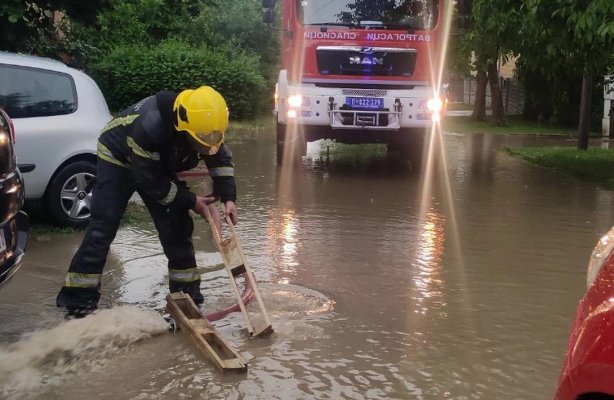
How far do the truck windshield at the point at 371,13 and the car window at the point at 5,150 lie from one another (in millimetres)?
7940

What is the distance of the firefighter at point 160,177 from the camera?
4.63m

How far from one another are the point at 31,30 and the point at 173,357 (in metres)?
7.21

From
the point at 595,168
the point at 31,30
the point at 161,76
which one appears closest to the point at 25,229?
the point at 31,30

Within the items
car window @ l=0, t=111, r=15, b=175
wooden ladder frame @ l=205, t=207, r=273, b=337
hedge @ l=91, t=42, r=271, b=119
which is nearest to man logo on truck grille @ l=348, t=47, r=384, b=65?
wooden ladder frame @ l=205, t=207, r=273, b=337

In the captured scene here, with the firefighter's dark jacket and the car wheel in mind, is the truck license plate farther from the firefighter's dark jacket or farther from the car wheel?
the firefighter's dark jacket

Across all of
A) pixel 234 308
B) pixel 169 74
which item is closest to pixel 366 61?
pixel 234 308

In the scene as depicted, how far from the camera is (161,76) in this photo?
21312 mm

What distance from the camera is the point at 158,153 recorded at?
15.5 feet

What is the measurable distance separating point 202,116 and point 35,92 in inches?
127

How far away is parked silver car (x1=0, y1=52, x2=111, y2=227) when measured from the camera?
275 inches

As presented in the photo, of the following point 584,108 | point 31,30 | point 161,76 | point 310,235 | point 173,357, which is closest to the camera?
point 173,357

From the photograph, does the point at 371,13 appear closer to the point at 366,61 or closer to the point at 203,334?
the point at 366,61

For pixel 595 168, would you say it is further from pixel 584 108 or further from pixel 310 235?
pixel 310 235

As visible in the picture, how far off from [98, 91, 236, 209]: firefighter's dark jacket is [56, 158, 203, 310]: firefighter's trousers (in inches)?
5.3
